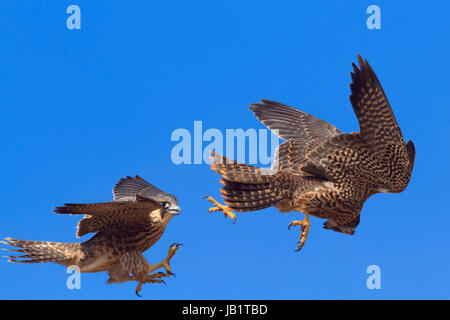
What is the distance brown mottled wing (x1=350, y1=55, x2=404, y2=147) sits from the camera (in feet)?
27.0

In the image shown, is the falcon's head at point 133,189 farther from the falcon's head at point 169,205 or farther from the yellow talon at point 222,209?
the yellow talon at point 222,209

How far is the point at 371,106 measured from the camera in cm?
830

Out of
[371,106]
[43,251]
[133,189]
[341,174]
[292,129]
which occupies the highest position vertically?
[292,129]

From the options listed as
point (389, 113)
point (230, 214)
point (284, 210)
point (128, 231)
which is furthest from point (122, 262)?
point (389, 113)

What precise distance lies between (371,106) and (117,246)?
3628 mm

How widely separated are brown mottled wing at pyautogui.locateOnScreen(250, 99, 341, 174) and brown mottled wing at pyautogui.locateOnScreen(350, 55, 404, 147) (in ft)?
4.17

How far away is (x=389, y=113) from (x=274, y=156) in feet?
6.31

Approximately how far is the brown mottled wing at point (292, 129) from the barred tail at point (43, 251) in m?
3.09

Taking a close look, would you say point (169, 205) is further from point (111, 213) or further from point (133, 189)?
point (133, 189)

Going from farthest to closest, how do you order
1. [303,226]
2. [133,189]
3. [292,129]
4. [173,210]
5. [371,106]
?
[292,129] → [133,189] → [303,226] → [371,106] → [173,210]

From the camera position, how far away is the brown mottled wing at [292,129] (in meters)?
9.55

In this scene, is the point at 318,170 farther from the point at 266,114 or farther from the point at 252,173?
the point at 266,114

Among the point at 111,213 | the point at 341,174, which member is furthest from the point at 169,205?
the point at 341,174

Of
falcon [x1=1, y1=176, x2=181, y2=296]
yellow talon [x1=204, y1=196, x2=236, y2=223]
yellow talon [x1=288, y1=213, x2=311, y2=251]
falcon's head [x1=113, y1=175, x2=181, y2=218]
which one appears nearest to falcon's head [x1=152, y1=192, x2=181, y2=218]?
A: falcon [x1=1, y1=176, x2=181, y2=296]
